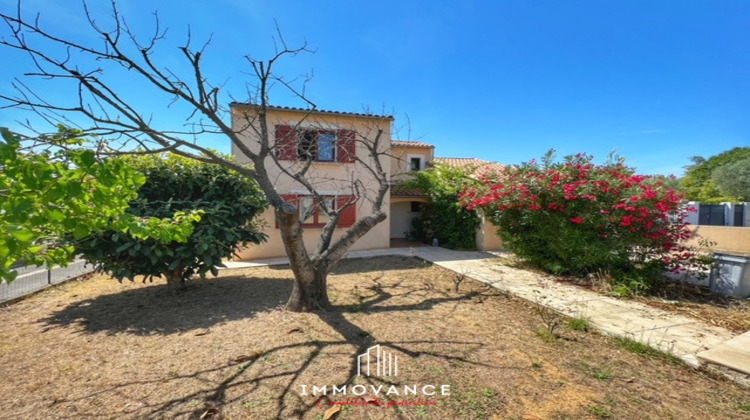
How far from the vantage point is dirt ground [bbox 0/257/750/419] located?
2.75 metres

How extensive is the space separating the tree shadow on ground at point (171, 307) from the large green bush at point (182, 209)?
574 mm

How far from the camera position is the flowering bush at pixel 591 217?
21.6 feet

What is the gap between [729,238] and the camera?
1313cm

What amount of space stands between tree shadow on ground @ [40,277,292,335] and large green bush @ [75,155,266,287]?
1.88 feet

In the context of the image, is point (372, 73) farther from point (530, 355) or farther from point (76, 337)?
point (76, 337)

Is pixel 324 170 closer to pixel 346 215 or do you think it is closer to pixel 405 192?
pixel 346 215

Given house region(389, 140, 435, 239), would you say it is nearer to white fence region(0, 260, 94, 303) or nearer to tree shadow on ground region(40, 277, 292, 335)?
tree shadow on ground region(40, 277, 292, 335)

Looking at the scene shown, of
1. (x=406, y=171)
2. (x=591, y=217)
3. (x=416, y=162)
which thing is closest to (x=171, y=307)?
(x=591, y=217)

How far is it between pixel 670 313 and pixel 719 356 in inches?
78.7

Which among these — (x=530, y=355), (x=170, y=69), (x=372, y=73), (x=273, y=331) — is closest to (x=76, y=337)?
(x=273, y=331)

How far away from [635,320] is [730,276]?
3.26 m

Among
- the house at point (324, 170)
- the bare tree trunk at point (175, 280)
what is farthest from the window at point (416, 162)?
the bare tree trunk at point (175, 280)

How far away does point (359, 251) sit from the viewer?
486 inches

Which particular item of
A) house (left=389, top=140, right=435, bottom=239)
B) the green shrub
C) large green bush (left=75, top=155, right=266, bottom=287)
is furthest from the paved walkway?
house (left=389, top=140, right=435, bottom=239)
